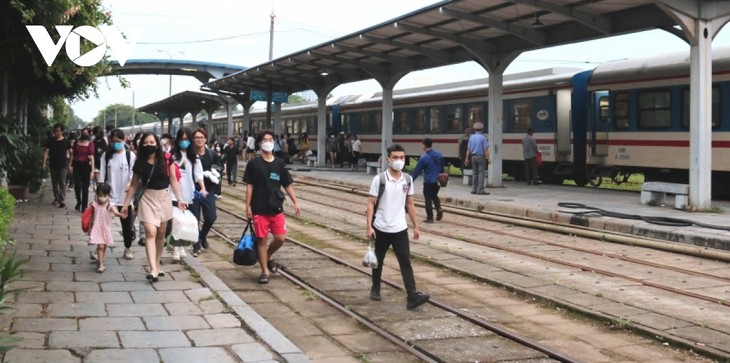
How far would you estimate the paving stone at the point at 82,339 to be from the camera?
571cm

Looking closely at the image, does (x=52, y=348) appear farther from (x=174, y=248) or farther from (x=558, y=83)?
(x=558, y=83)

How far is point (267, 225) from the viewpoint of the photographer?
873cm

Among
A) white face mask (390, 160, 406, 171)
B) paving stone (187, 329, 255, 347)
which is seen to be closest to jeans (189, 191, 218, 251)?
white face mask (390, 160, 406, 171)

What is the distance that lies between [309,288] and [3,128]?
6.06 metres

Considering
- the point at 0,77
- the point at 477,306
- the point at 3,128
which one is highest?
the point at 0,77

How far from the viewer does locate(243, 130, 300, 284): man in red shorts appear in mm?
8656

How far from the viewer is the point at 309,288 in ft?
28.5

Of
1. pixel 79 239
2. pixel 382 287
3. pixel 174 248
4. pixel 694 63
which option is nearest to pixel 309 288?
pixel 382 287

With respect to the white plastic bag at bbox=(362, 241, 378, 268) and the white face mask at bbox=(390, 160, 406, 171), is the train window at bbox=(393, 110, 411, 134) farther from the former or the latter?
the white plastic bag at bbox=(362, 241, 378, 268)

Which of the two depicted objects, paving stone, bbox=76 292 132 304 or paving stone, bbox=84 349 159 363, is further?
paving stone, bbox=76 292 132 304

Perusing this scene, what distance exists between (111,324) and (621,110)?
17.4 m

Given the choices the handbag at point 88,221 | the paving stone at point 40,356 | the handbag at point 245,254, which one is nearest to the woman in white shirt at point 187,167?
the handbag at point 88,221

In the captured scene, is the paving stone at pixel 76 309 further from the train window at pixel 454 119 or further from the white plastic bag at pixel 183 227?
the train window at pixel 454 119

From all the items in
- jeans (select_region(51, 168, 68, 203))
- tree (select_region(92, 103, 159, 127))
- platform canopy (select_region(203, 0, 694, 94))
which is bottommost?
jeans (select_region(51, 168, 68, 203))
